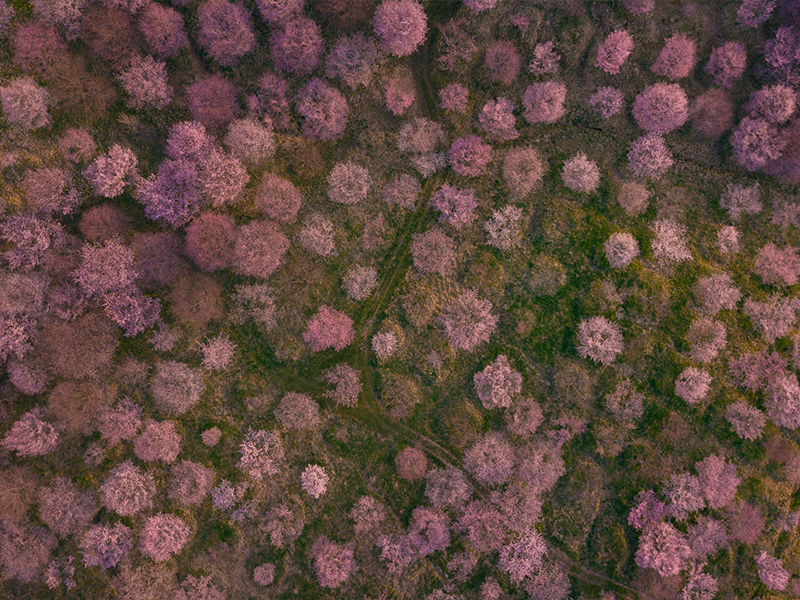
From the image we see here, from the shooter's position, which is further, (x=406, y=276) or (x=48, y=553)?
(x=406, y=276)

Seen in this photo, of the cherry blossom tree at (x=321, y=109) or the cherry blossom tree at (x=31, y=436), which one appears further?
the cherry blossom tree at (x=321, y=109)

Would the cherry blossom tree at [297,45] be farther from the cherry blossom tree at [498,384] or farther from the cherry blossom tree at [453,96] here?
the cherry blossom tree at [498,384]

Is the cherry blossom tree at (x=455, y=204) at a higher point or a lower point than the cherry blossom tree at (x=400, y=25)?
lower

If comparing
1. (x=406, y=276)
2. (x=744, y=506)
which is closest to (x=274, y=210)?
(x=406, y=276)

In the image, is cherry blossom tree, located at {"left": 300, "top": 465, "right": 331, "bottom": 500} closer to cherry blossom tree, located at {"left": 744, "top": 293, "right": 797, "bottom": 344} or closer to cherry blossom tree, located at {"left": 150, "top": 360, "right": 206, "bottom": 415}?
cherry blossom tree, located at {"left": 150, "top": 360, "right": 206, "bottom": 415}

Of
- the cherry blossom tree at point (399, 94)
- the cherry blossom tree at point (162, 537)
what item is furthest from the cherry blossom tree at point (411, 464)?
the cherry blossom tree at point (399, 94)

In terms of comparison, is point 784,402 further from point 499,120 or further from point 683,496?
point 499,120

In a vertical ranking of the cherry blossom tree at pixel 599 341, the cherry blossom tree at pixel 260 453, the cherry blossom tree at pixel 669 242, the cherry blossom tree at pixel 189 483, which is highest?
the cherry blossom tree at pixel 669 242

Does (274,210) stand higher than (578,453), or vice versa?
(274,210)

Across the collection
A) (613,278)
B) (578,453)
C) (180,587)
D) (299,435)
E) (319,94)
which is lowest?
(180,587)

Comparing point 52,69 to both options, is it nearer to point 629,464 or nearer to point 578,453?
point 578,453

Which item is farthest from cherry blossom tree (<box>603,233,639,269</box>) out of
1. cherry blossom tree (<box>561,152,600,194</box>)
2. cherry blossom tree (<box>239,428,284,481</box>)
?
cherry blossom tree (<box>239,428,284,481</box>)
